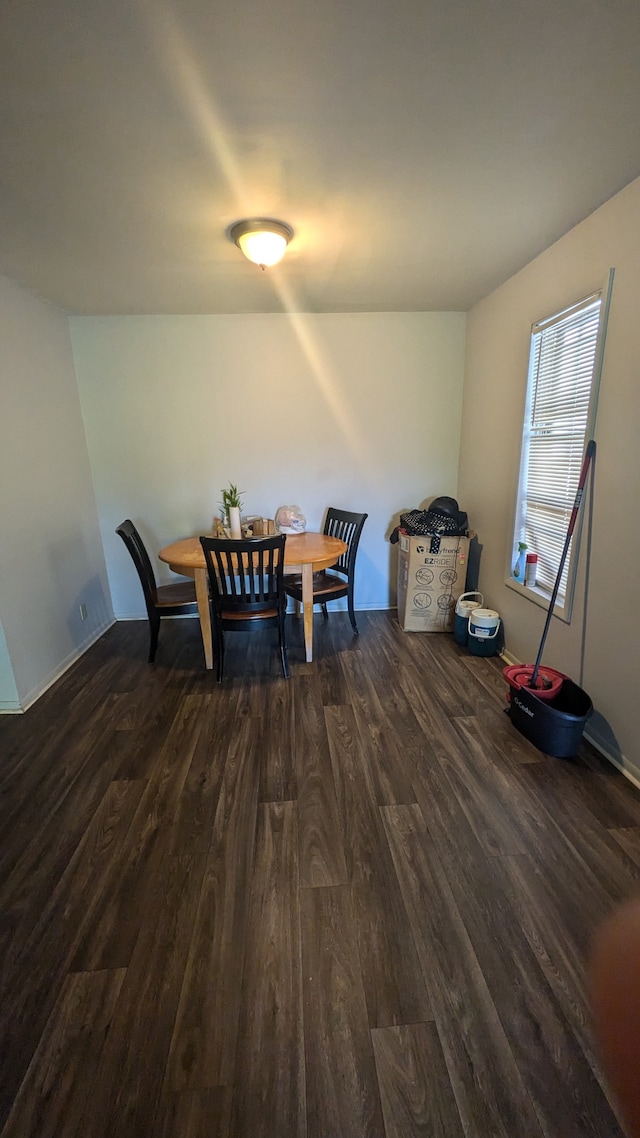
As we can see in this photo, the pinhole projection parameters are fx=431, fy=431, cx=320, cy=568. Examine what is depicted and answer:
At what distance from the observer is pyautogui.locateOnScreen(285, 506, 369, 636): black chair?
315 centimetres

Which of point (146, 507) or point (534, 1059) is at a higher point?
point (146, 507)

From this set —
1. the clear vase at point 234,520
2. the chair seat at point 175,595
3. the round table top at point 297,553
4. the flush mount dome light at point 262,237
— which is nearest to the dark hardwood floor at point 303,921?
the chair seat at point 175,595

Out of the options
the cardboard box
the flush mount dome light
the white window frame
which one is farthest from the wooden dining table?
the flush mount dome light

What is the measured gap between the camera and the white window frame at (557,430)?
2062 mm

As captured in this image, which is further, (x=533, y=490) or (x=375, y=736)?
(x=533, y=490)

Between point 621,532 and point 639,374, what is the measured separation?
0.65m

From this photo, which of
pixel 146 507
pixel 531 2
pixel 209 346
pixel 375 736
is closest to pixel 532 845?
pixel 375 736

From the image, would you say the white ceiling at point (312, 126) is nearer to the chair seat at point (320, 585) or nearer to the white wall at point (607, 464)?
the white wall at point (607, 464)

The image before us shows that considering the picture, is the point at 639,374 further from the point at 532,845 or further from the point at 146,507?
the point at 146,507

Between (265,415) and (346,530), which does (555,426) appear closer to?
(346,530)

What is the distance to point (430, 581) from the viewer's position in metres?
3.35

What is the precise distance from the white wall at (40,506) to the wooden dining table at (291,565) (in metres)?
0.76

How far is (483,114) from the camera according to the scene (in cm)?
138

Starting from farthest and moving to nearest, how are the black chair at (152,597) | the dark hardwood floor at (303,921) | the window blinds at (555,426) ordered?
1. the black chair at (152,597)
2. the window blinds at (555,426)
3. the dark hardwood floor at (303,921)
